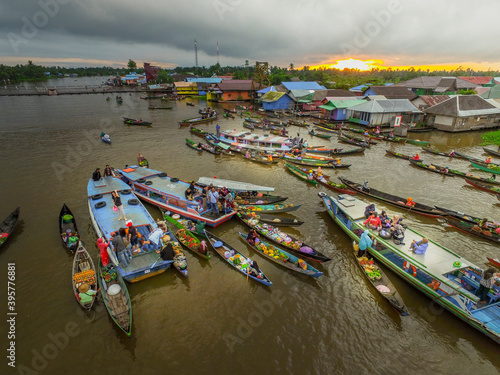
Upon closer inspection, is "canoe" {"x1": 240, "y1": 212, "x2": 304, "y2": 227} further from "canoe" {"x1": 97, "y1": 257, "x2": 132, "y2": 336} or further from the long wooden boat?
"canoe" {"x1": 97, "y1": 257, "x2": 132, "y2": 336}

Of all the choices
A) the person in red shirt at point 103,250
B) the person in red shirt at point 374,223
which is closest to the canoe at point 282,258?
the person in red shirt at point 374,223

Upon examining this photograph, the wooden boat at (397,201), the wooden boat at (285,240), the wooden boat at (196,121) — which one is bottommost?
the wooden boat at (285,240)

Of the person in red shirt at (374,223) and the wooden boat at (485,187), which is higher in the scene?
the person in red shirt at (374,223)

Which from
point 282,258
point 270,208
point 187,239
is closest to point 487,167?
point 270,208

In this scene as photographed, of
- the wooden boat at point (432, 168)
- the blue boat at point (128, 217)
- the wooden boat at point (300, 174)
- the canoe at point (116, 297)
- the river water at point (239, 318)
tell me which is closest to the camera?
the river water at point (239, 318)

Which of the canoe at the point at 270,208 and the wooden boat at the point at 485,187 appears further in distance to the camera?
the wooden boat at the point at 485,187

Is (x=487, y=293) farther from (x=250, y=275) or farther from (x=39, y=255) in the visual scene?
(x=39, y=255)

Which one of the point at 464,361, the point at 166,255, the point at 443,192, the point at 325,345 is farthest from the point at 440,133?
the point at 166,255

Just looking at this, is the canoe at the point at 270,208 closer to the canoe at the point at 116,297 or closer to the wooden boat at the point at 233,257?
the wooden boat at the point at 233,257
